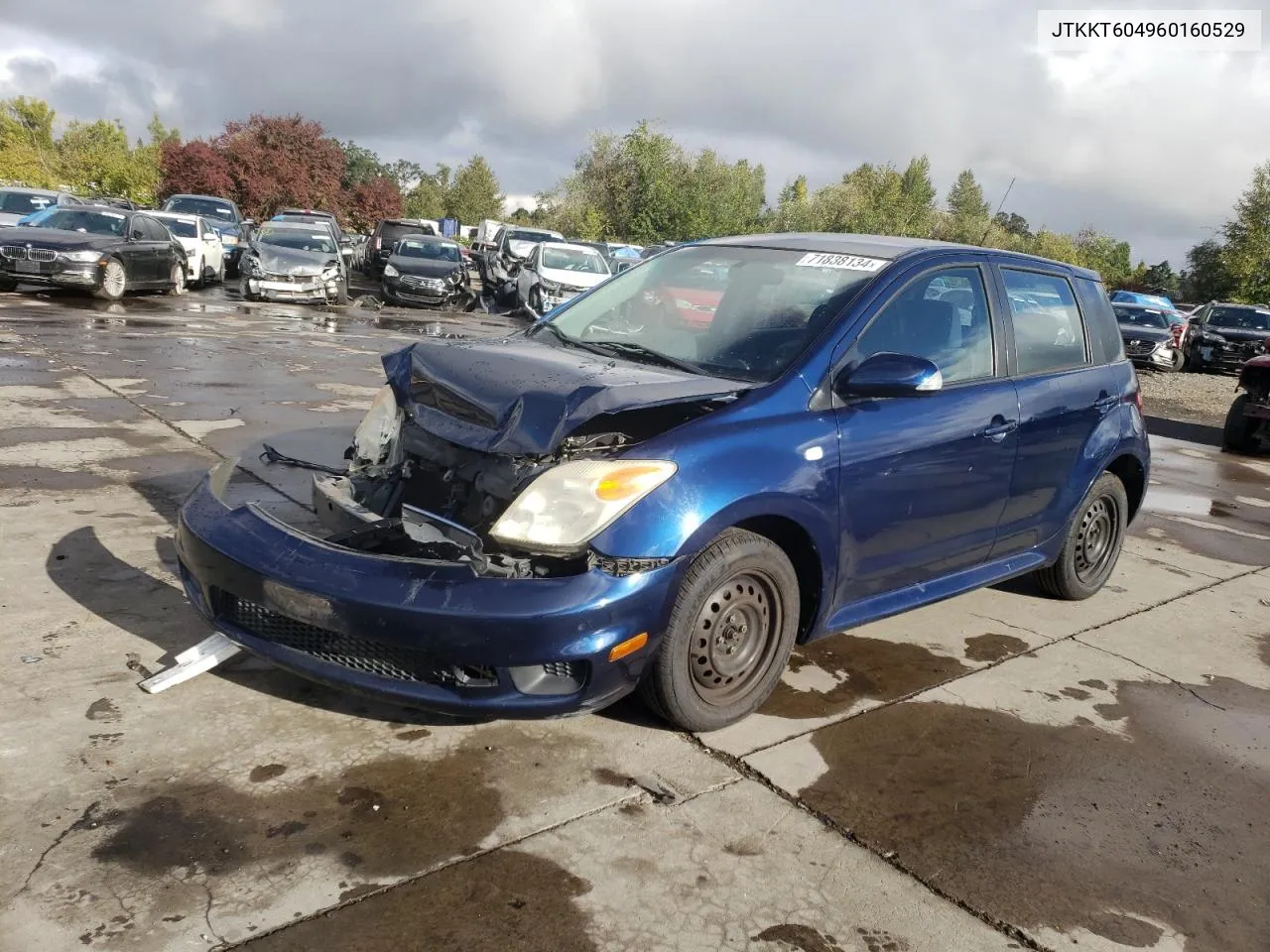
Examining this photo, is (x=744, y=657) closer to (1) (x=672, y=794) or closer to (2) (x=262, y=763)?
(1) (x=672, y=794)

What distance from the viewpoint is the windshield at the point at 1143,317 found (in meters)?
24.0

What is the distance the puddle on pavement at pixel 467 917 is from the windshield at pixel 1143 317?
24.7 meters

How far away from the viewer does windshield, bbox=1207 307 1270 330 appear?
24875 millimetres

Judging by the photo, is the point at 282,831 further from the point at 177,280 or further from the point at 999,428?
the point at 177,280

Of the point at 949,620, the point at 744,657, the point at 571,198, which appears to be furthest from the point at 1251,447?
the point at 571,198

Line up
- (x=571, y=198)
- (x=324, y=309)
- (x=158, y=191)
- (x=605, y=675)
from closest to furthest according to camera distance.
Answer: (x=605, y=675), (x=324, y=309), (x=158, y=191), (x=571, y=198)

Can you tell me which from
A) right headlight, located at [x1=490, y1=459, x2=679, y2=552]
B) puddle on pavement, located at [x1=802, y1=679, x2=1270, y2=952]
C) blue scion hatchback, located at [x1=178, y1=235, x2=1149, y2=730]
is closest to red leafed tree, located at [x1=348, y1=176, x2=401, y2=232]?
blue scion hatchback, located at [x1=178, y1=235, x2=1149, y2=730]

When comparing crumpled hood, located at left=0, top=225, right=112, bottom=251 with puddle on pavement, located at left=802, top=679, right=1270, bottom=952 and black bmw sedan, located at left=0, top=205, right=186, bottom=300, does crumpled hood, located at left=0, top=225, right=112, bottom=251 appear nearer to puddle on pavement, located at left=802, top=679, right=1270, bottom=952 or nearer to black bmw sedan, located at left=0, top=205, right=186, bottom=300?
black bmw sedan, located at left=0, top=205, right=186, bottom=300

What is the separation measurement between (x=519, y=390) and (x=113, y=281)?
1501 cm

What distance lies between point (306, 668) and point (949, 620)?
3147 millimetres

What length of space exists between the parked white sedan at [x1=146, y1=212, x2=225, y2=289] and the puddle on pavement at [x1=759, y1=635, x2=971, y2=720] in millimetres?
18295

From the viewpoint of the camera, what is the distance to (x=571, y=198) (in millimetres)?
56062

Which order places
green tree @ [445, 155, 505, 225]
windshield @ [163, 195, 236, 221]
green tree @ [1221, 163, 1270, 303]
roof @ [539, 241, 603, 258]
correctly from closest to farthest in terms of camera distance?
roof @ [539, 241, 603, 258] < windshield @ [163, 195, 236, 221] < green tree @ [1221, 163, 1270, 303] < green tree @ [445, 155, 505, 225]

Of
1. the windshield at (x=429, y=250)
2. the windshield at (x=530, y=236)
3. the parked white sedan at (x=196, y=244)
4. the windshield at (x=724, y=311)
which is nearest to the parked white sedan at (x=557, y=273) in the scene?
the windshield at (x=429, y=250)
